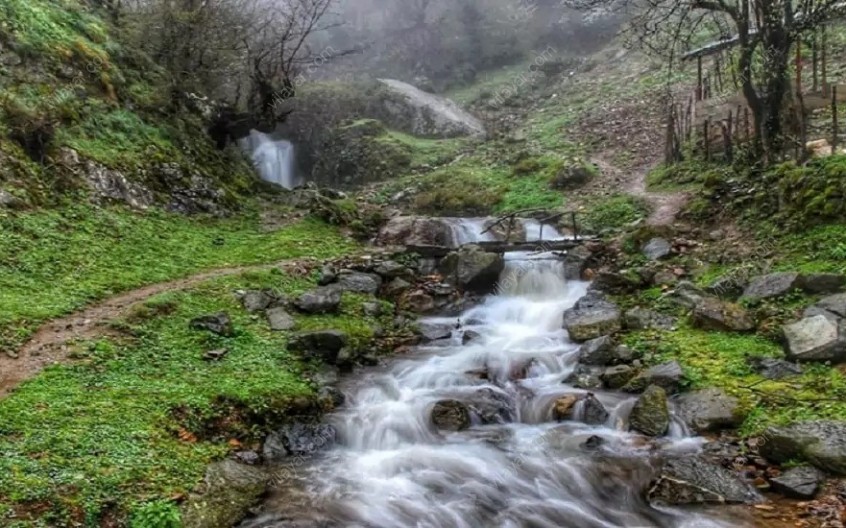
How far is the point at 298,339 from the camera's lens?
35.4 ft

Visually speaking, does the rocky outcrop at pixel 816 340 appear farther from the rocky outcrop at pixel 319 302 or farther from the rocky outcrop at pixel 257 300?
the rocky outcrop at pixel 257 300

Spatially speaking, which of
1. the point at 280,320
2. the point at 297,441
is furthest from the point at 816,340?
the point at 280,320

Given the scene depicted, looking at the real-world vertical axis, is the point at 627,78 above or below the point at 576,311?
above

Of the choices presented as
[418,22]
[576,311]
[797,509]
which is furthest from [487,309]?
[418,22]

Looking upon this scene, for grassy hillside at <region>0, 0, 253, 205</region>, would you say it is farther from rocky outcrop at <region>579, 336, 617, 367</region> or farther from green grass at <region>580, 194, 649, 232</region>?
rocky outcrop at <region>579, 336, 617, 367</region>

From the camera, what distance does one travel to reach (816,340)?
28.9 feet

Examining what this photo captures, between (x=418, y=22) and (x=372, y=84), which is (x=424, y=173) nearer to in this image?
(x=372, y=84)

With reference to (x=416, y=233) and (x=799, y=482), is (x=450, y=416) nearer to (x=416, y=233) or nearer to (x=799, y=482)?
(x=799, y=482)

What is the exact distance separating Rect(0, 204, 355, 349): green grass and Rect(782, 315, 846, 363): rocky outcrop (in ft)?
34.4

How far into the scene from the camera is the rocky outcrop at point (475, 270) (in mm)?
15008

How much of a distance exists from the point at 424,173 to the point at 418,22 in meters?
24.0

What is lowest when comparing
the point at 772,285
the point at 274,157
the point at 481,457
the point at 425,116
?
the point at 481,457

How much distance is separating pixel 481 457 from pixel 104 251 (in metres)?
8.60

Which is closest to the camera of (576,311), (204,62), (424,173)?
(576,311)
